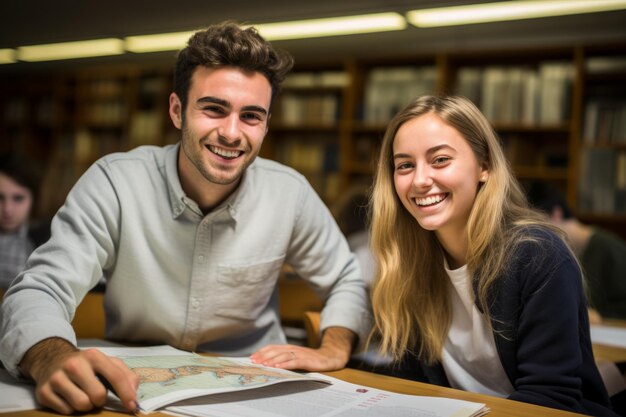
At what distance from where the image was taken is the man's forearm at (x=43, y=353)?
0.91 metres

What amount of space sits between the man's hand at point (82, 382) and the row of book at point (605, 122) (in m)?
4.21

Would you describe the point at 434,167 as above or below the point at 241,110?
below

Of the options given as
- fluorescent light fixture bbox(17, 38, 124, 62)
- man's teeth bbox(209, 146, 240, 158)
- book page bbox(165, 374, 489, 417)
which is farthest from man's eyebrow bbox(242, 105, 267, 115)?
fluorescent light fixture bbox(17, 38, 124, 62)

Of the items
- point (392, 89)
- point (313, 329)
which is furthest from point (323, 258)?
point (392, 89)

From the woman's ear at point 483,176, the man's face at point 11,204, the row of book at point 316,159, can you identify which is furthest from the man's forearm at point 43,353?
the row of book at point 316,159

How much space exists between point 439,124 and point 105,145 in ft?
18.4

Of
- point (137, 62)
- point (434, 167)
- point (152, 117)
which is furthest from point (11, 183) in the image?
point (152, 117)

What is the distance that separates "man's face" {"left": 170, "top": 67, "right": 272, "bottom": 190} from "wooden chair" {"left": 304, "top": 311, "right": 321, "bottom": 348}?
399mm

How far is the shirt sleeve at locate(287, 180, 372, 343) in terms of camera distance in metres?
1.52

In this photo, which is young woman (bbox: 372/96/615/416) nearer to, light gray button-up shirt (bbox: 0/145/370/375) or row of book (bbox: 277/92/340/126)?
light gray button-up shirt (bbox: 0/145/370/375)

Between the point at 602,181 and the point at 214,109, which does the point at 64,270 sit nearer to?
the point at 214,109

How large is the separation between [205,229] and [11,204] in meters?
1.94

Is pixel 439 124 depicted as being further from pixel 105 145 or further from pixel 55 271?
pixel 105 145

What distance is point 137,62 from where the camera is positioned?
213 inches
